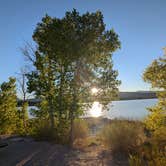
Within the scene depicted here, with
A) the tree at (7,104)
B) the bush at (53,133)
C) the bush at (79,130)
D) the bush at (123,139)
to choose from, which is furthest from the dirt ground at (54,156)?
the tree at (7,104)

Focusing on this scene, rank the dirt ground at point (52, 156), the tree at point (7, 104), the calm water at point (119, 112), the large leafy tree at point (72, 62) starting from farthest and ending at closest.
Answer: the tree at point (7, 104) → the calm water at point (119, 112) → the large leafy tree at point (72, 62) → the dirt ground at point (52, 156)

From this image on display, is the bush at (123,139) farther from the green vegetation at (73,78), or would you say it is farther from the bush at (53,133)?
the bush at (53,133)

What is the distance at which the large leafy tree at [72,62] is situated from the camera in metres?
9.76

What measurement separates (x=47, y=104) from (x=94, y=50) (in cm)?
370

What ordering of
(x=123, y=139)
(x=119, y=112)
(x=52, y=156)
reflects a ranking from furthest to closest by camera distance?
(x=119, y=112) → (x=123, y=139) → (x=52, y=156)

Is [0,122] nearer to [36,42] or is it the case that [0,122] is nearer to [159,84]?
[36,42]

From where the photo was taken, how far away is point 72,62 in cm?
1041

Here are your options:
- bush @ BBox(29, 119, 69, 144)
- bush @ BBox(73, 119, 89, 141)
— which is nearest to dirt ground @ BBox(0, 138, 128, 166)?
bush @ BBox(29, 119, 69, 144)

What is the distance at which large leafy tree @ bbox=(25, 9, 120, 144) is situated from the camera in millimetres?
9758

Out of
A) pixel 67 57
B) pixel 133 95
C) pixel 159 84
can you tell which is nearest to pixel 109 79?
pixel 67 57

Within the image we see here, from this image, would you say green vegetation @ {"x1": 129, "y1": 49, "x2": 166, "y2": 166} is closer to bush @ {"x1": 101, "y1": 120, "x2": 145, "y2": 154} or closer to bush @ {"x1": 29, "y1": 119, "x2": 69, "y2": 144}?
bush @ {"x1": 101, "y1": 120, "x2": 145, "y2": 154}

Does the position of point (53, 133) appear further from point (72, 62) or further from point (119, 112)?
point (119, 112)

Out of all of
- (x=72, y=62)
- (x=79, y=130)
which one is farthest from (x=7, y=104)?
(x=72, y=62)

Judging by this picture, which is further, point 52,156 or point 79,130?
point 79,130
